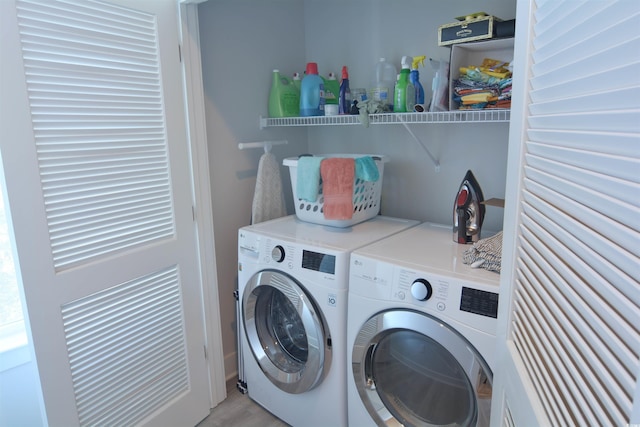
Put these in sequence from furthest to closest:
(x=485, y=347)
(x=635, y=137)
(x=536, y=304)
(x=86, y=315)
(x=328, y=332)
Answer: (x=328, y=332) → (x=86, y=315) → (x=485, y=347) → (x=536, y=304) → (x=635, y=137)

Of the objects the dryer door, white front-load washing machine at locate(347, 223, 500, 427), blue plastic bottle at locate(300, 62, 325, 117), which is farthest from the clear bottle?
the dryer door

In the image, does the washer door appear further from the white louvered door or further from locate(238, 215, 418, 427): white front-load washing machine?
the white louvered door

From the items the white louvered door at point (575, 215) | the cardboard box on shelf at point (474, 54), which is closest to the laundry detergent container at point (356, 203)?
the cardboard box on shelf at point (474, 54)

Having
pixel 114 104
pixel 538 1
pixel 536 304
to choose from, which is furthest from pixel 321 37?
pixel 536 304

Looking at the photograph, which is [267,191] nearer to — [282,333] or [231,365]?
[282,333]

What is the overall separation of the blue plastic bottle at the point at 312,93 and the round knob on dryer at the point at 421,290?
1.19 metres

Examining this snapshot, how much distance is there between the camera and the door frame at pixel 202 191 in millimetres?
1804

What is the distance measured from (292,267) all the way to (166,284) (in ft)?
1.94

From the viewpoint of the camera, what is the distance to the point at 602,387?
53 cm

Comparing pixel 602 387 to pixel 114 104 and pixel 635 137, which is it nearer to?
pixel 635 137

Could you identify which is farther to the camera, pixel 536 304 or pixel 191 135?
pixel 191 135

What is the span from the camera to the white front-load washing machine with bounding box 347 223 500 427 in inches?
49.6

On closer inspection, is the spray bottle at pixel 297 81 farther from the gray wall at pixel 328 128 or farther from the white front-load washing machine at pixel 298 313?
the white front-load washing machine at pixel 298 313

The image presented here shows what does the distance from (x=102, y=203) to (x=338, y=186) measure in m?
0.96
